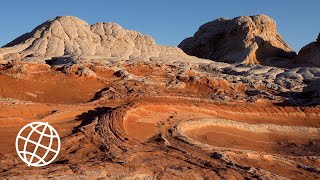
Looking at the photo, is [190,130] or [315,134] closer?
[190,130]

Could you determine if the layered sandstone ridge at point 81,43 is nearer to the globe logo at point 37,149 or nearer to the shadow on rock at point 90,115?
the shadow on rock at point 90,115

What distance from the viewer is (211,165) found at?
8.70 m

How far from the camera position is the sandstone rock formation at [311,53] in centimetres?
3664

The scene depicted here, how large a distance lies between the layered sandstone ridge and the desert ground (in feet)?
0.25

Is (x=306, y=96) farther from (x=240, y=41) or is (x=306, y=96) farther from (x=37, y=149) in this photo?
(x=240, y=41)

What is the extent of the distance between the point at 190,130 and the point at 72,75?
22.1ft

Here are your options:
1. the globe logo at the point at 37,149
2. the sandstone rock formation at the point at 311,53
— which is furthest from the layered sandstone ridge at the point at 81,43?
the sandstone rock formation at the point at 311,53

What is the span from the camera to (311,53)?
37781 mm

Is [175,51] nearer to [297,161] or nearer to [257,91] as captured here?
[257,91]

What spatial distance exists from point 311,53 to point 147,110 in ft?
94.7

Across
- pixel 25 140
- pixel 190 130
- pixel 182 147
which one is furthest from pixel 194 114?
pixel 25 140

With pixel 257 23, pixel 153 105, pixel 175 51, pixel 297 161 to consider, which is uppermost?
pixel 257 23

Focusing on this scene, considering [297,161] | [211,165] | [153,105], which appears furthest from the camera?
[153,105]

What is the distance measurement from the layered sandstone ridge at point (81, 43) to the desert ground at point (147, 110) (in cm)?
8
